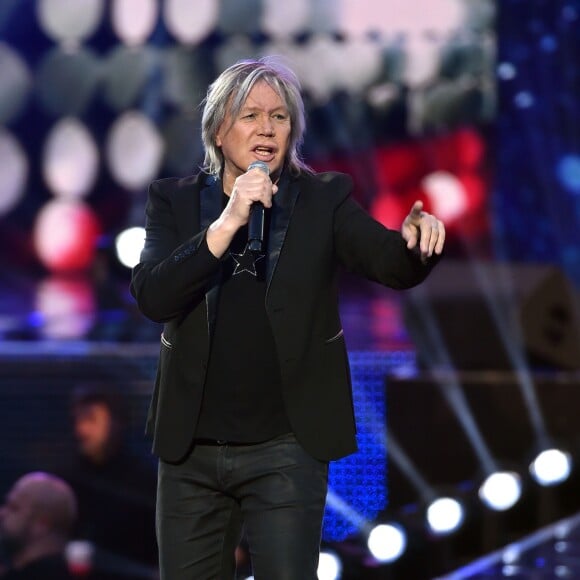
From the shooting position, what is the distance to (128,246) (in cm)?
506

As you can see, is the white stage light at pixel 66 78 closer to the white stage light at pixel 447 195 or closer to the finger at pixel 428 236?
the white stage light at pixel 447 195

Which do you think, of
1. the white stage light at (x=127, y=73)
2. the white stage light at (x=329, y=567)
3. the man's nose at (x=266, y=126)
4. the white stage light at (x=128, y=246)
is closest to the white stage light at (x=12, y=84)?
the white stage light at (x=127, y=73)

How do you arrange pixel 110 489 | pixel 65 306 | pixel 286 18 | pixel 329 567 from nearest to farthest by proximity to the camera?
1. pixel 329 567
2. pixel 110 489
3. pixel 65 306
4. pixel 286 18

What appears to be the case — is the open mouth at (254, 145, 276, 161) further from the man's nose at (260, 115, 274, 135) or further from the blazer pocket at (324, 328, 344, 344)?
the blazer pocket at (324, 328, 344, 344)

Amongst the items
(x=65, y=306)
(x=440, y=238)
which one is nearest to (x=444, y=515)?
(x=440, y=238)

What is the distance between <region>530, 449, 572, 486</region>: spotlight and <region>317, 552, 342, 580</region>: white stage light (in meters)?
1.19

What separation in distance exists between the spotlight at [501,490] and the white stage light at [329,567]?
86 cm

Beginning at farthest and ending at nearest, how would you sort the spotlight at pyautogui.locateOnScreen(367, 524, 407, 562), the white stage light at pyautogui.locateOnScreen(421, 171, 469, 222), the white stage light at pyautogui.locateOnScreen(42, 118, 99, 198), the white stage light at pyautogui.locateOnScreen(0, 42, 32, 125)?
the white stage light at pyautogui.locateOnScreen(42, 118, 99, 198) → the white stage light at pyautogui.locateOnScreen(0, 42, 32, 125) → the white stage light at pyautogui.locateOnScreen(421, 171, 469, 222) → the spotlight at pyautogui.locateOnScreen(367, 524, 407, 562)

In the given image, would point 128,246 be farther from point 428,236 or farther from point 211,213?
point 428,236

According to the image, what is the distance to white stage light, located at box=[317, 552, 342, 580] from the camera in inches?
125

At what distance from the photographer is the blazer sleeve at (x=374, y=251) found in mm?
1700

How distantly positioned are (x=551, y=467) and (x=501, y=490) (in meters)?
0.31

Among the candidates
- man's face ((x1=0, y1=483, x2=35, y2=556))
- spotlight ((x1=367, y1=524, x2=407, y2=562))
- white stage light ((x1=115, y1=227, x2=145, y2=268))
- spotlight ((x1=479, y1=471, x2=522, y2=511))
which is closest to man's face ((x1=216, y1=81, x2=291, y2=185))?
spotlight ((x1=367, y1=524, x2=407, y2=562))

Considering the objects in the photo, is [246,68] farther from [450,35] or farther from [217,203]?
[450,35]
